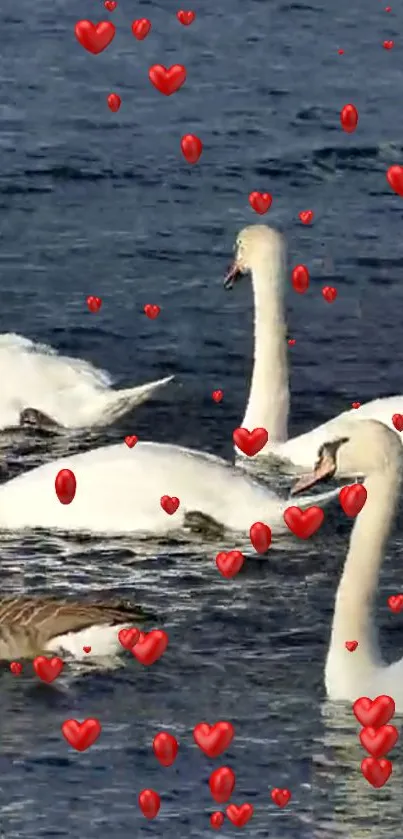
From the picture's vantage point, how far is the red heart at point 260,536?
16.9 meters

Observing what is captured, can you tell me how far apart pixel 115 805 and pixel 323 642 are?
225cm

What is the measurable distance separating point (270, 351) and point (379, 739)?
5498 millimetres

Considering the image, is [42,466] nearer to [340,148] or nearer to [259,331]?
[259,331]

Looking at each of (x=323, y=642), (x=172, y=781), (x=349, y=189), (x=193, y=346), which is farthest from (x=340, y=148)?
(x=172, y=781)

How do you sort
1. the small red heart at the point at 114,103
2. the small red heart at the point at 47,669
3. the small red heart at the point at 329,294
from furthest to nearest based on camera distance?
1. the small red heart at the point at 114,103
2. the small red heart at the point at 329,294
3. the small red heart at the point at 47,669

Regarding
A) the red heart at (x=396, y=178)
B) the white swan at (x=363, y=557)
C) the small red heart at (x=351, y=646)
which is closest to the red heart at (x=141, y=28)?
the red heart at (x=396, y=178)

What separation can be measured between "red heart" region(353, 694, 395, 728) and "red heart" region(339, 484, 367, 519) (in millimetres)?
986

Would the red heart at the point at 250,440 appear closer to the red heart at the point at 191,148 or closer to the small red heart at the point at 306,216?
the small red heart at the point at 306,216

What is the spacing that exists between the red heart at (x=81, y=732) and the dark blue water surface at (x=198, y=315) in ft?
0.40

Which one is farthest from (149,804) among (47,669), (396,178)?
(396,178)

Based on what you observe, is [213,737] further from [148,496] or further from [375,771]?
[148,496]

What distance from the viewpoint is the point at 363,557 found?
14.7 m

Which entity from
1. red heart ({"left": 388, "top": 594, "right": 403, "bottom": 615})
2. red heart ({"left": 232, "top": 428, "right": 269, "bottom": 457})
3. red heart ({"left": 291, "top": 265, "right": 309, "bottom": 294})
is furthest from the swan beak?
red heart ({"left": 291, "top": 265, "right": 309, "bottom": 294})

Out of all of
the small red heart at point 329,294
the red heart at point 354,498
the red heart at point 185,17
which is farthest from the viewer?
the red heart at point 185,17
